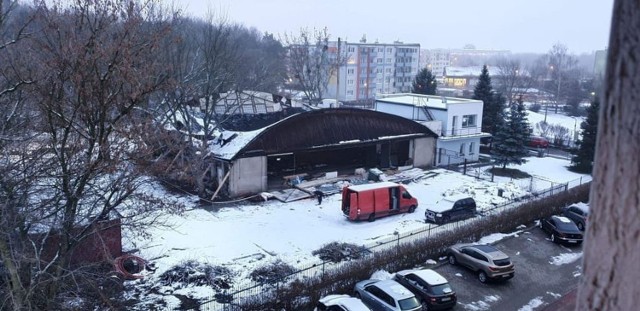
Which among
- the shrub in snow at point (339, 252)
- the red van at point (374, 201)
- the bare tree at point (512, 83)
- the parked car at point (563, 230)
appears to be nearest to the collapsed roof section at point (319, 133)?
the red van at point (374, 201)

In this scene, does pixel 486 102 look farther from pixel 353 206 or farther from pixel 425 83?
pixel 353 206

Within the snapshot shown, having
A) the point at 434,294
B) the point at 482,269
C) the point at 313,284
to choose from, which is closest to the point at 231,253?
the point at 313,284

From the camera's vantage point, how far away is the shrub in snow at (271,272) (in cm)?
1341

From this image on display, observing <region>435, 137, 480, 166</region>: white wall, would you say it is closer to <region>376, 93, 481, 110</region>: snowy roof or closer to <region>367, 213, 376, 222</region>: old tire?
<region>376, 93, 481, 110</region>: snowy roof

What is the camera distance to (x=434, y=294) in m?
12.3

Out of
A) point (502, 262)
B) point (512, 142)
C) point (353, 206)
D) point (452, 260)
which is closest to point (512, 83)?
point (512, 142)

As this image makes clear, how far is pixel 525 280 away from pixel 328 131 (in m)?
13.8

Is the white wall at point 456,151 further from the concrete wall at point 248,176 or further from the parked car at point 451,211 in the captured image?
the concrete wall at point 248,176

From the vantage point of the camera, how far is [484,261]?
14258mm

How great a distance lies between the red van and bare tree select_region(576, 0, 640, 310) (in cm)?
1806

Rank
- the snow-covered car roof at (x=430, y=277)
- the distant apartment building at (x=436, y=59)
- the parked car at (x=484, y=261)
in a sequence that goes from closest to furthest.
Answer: the snow-covered car roof at (x=430, y=277) < the parked car at (x=484, y=261) < the distant apartment building at (x=436, y=59)

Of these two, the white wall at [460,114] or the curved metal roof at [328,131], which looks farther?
the white wall at [460,114]

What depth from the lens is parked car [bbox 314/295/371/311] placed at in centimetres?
1122

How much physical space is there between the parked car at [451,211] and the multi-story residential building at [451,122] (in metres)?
10.7
